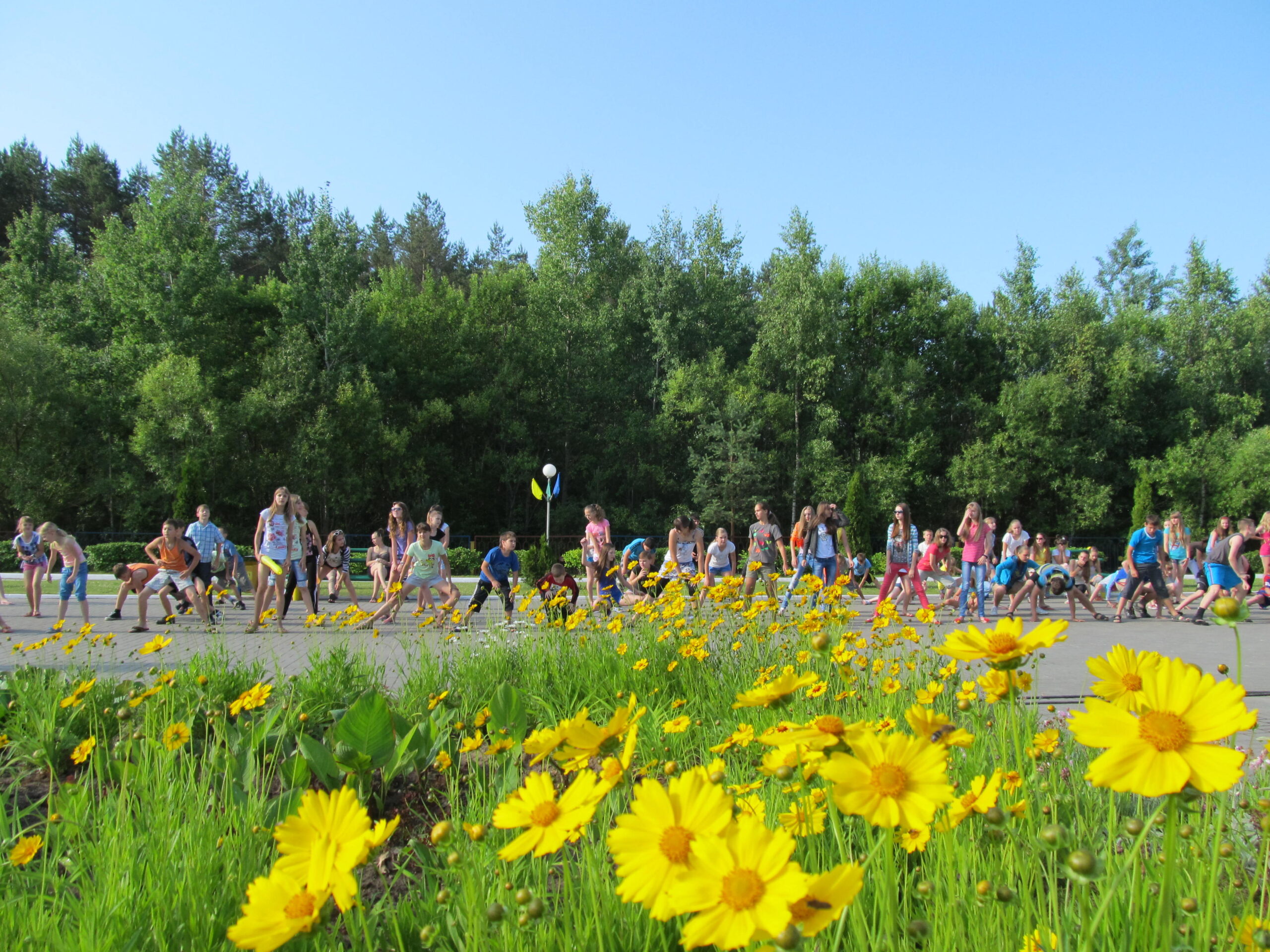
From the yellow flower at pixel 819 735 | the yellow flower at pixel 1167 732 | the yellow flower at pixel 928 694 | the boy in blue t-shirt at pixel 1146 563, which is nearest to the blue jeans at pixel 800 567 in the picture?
the boy in blue t-shirt at pixel 1146 563

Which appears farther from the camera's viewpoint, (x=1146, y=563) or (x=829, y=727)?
(x=1146, y=563)

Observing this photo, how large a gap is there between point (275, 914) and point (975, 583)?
1162 centimetres

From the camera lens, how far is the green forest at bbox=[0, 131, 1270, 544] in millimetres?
28422

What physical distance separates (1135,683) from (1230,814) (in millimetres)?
1428

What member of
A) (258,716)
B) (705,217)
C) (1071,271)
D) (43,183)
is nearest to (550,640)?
(258,716)

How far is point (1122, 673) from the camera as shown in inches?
46.8

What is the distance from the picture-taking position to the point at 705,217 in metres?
36.8

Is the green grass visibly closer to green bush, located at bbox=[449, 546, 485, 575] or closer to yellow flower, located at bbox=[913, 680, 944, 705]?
yellow flower, located at bbox=[913, 680, 944, 705]

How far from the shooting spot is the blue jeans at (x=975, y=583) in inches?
446

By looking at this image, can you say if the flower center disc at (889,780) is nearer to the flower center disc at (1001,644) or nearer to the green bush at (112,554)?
the flower center disc at (1001,644)

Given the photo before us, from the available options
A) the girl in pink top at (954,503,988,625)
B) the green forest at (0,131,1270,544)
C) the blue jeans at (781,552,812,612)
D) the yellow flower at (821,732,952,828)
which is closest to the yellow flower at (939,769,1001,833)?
the yellow flower at (821,732,952,828)

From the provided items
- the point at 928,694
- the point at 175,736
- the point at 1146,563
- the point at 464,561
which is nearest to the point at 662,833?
the point at 928,694

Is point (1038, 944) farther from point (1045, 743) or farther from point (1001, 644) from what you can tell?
point (1045, 743)

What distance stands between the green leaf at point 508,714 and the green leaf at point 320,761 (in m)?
0.60
